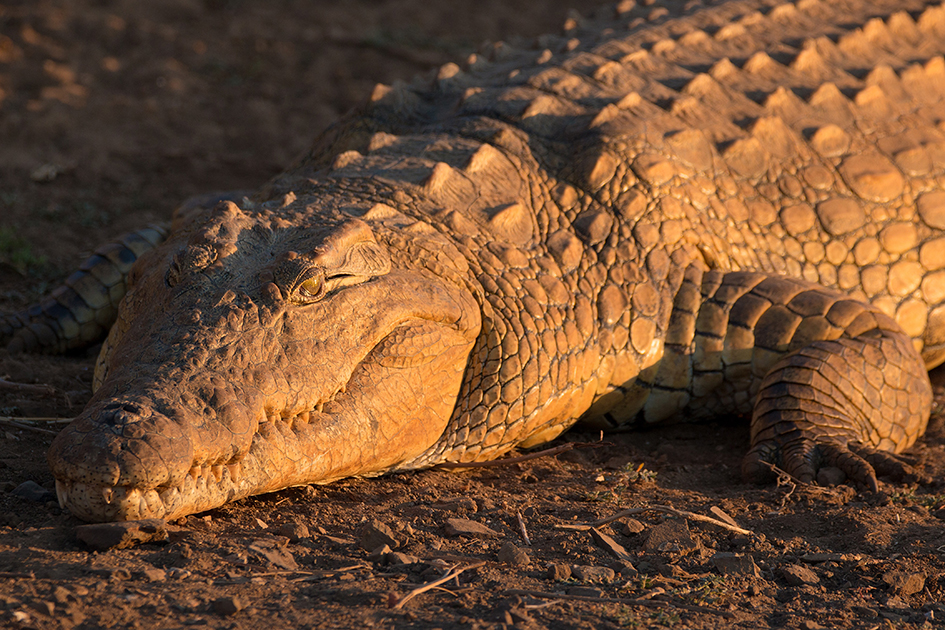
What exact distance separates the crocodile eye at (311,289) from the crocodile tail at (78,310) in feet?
7.14

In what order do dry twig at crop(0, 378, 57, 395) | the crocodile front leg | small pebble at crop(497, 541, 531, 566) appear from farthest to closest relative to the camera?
the crocodile front leg < dry twig at crop(0, 378, 57, 395) < small pebble at crop(497, 541, 531, 566)

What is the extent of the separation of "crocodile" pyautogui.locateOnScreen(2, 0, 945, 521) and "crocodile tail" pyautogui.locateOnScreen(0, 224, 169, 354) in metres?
0.02

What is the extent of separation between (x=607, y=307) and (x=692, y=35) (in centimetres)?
220

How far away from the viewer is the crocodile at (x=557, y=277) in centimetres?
313

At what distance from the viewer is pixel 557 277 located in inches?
165

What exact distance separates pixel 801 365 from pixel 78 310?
373 cm

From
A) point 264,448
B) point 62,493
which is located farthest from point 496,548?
point 62,493

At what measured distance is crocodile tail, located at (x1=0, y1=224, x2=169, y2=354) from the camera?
4.98 metres

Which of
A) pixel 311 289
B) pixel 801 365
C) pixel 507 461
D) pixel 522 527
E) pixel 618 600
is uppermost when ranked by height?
pixel 311 289

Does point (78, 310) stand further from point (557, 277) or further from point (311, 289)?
point (557, 277)

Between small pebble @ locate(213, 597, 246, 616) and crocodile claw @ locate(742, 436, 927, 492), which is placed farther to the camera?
crocodile claw @ locate(742, 436, 927, 492)

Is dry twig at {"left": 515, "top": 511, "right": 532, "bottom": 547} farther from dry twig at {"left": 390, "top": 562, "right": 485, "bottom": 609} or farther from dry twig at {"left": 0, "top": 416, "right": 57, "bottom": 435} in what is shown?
dry twig at {"left": 0, "top": 416, "right": 57, "bottom": 435}

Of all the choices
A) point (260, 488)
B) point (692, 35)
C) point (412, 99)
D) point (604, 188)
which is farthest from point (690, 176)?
point (260, 488)

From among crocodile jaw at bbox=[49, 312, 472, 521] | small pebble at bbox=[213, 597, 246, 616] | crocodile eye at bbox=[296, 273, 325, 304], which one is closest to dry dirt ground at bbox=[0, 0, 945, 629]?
small pebble at bbox=[213, 597, 246, 616]
